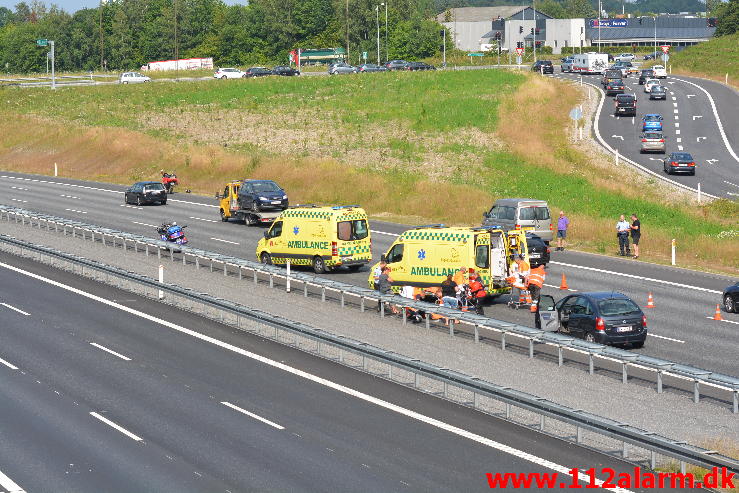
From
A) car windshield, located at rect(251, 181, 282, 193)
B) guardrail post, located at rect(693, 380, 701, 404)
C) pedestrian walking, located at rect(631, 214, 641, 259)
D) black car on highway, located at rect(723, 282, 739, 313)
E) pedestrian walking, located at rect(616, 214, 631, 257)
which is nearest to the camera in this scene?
guardrail post, located at rect(693, 380, 701, 404)

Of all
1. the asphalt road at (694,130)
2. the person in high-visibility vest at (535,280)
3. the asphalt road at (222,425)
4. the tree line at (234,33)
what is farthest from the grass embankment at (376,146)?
the tree line at (234,33)

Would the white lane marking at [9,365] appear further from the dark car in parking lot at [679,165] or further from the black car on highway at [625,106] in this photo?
the black car on highway at [625,106]

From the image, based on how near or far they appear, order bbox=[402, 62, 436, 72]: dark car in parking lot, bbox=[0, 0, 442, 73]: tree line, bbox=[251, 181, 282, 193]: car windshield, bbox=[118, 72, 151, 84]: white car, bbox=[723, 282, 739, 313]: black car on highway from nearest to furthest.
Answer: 1. bbox=[723, 282, 739, 313]: black car on highway
2. bbox=[251, 181, 282, 193]: car windshield
3. bbox=[118, 72, 151, 84]: white car
4. bbox=[402, 62, 436, 72]: dark car in parking lot
5. bbox=[0, 0, 442, 73]: tree line

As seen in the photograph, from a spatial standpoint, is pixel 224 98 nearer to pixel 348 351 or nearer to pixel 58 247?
pixel 58 247

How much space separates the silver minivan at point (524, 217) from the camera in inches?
1693

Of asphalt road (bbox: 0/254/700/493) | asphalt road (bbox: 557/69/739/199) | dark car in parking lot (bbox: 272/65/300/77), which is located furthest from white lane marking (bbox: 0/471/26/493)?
dark car in parking lot (bbox: 272/65/300/77)

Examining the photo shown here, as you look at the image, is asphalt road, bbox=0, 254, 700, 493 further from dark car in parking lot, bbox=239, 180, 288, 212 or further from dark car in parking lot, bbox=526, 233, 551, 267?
dark car in parking lot, bbox=239, 180, 288, 212

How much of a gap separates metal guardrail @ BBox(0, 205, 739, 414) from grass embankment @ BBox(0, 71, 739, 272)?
1665cm

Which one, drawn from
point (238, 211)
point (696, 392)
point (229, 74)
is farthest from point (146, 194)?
point (229, 74)

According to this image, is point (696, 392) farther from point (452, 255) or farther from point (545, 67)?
point (545, 67)

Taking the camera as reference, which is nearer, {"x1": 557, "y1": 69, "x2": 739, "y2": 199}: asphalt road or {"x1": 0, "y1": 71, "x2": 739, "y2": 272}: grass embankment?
{"x1": 0, "y1": 71, "x2": 739, "y2": 272}: grass embankment

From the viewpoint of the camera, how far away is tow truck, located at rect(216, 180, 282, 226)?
50.4 metres

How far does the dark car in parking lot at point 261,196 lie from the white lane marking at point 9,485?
3336cm

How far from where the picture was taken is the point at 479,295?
1176 inches
